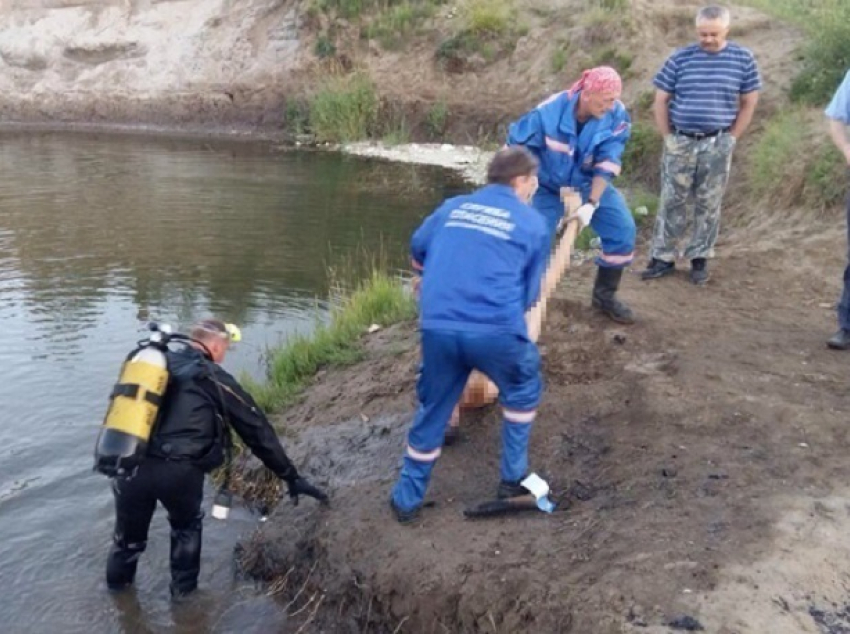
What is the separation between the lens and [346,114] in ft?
71.8

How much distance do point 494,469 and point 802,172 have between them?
6.07 meters

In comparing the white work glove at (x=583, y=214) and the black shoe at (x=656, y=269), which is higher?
the white work glove at (x=583, y=214)

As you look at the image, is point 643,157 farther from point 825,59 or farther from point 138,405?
point 138,405

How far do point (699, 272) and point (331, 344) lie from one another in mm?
3079

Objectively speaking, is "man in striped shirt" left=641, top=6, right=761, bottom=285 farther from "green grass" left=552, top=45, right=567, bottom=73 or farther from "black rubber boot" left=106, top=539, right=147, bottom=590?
"green grass" left=552, top=45, right=567, bottom=73

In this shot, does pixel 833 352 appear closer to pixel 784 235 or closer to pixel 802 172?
pixel 784 235

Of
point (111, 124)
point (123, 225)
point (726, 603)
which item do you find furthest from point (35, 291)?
point (111, 124)

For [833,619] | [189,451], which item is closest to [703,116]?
[833,619]

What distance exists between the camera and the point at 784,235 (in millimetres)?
9344

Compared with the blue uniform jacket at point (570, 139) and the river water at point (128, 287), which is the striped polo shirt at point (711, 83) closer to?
the blue uniform jacket at point (570, 139)

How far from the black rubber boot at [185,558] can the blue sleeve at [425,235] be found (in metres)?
1.87

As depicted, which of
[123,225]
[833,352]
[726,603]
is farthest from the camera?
[123,225]

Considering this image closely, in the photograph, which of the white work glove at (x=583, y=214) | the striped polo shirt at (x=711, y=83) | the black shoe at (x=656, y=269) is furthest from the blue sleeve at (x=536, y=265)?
the black shoe at (x=656, y=269)

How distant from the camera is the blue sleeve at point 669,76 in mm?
7375
